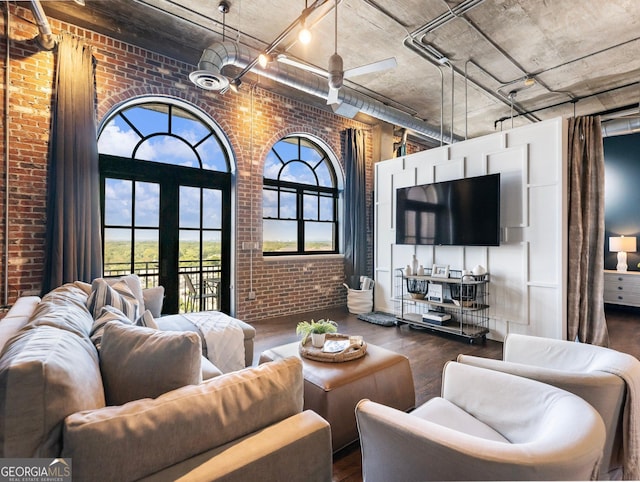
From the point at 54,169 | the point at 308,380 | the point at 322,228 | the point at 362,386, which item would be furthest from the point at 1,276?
the point at 322,228

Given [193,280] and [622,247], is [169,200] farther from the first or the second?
[622,247]

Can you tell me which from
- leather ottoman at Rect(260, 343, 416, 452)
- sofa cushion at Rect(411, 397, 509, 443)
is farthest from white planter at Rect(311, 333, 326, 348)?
sofa cushion at Rect(411, 397, 509, 443)

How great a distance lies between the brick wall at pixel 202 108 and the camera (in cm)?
313

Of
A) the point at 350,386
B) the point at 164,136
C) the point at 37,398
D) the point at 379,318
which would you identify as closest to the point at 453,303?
the point at 379,318

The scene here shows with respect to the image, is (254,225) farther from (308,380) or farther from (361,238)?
(308,380)

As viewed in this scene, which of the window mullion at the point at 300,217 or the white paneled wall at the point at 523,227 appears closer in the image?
the white paneled wall at the point at 523,227

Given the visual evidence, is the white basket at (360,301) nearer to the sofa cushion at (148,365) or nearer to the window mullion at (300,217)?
the window mullion at (300,217)

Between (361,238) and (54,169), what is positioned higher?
(54,169)

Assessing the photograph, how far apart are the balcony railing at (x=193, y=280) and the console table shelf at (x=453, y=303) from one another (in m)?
2.75

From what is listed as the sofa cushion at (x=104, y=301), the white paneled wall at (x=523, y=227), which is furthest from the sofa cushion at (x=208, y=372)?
the white paneled wall at (x=523, y=227)

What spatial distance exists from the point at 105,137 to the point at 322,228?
3474mm

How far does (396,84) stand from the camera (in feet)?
16.0

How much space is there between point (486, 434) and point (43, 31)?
4.70 metres

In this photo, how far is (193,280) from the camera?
4465 millimetres
